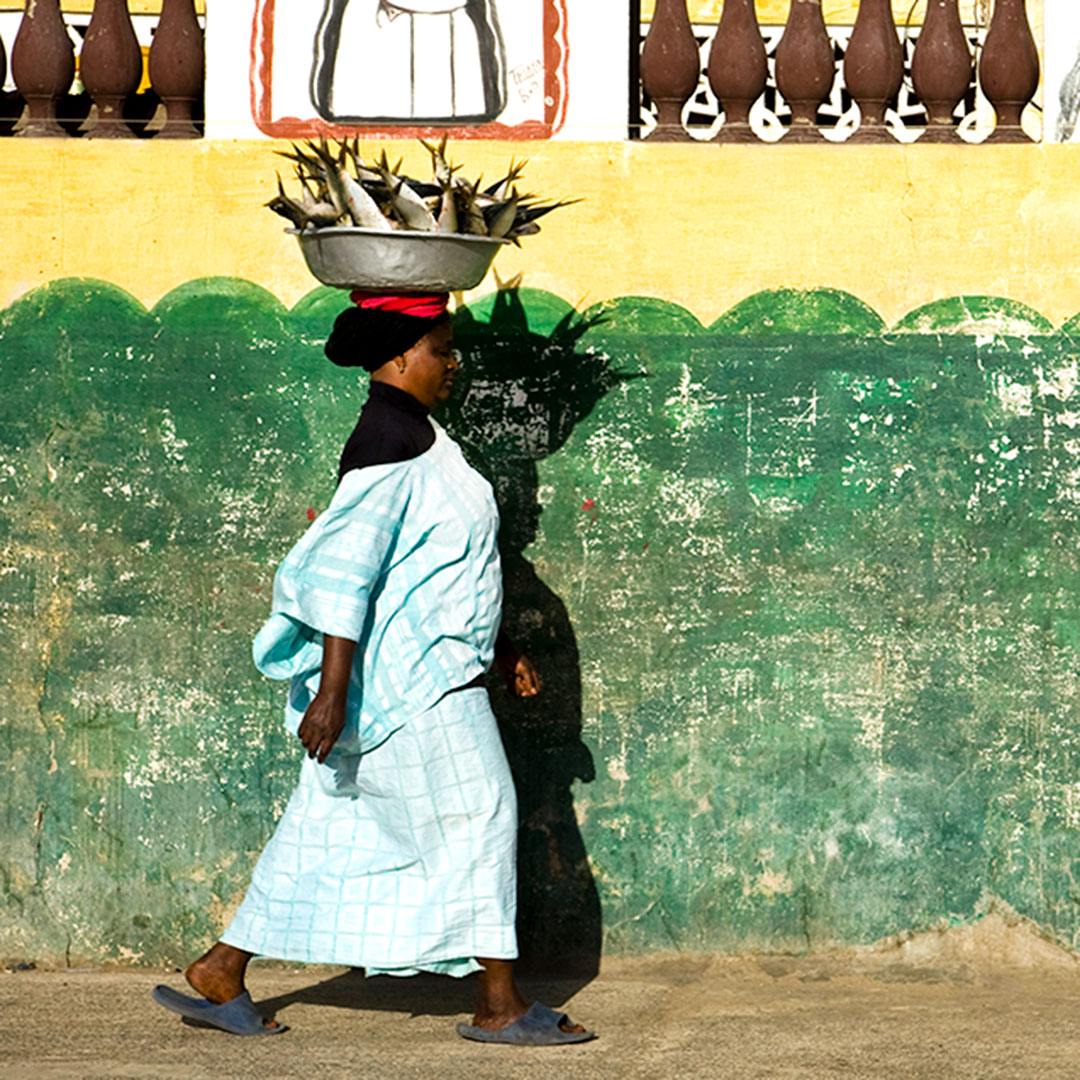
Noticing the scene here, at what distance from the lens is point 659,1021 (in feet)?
15.0

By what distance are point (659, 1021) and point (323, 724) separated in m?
1.16

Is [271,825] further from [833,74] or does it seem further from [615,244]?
[833,74]

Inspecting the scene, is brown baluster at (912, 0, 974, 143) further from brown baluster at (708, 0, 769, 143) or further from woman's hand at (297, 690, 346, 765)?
woman's hand at (297, 690, 346, 765)

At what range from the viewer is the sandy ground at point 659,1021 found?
13.8 ft

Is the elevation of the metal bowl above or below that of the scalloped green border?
above

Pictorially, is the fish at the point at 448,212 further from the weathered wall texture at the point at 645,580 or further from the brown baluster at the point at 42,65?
the brown baluster at the point at 42,65

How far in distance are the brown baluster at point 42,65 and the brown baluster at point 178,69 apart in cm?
25

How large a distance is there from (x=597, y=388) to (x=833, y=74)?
1.07 meters

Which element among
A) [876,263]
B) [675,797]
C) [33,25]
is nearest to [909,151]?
[876,263]

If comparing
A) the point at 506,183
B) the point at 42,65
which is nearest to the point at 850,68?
the point at 506,183

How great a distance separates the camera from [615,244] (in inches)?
195

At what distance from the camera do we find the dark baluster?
5.05 m

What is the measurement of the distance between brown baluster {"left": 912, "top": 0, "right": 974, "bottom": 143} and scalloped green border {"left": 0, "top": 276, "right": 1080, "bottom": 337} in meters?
0.49

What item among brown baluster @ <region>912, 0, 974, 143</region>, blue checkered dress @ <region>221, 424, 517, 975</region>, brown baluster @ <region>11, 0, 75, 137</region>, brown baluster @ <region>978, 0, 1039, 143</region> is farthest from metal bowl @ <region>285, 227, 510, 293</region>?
brown baluster @ <region>978, 0, 1039, 143</region>
